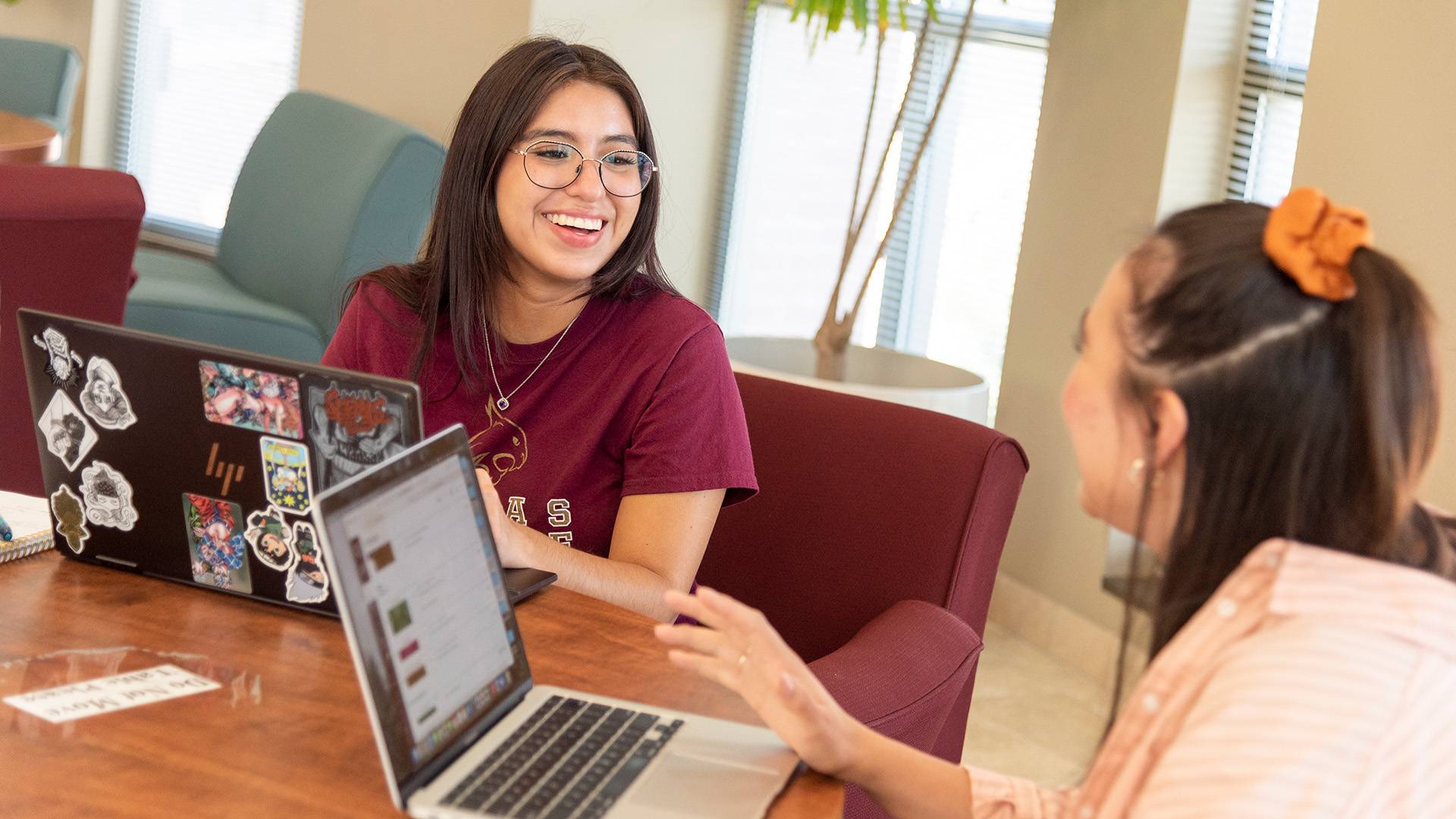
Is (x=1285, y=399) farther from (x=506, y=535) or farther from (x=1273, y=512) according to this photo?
(x=506, y=535)

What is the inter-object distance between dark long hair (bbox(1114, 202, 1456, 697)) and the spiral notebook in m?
1.09

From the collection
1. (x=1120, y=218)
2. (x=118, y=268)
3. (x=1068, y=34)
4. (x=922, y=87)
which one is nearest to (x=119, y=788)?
(x=118, y=268)

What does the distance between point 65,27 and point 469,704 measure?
540 cm

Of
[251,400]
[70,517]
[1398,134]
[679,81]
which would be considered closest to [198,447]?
[251,400]

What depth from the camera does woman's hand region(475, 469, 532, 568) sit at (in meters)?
1.47

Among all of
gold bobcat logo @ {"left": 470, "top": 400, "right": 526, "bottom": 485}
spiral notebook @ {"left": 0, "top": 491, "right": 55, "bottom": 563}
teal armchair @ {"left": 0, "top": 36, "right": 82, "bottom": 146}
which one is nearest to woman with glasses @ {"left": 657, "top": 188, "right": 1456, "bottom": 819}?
gold bobcat logo @ {"left": 470, "top": 400, "right": 526, "bottom": 485}

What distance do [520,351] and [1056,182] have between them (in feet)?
6.48

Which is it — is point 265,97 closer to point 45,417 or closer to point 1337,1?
point 1337,1

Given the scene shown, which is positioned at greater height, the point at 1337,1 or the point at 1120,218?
the point at 1337,1

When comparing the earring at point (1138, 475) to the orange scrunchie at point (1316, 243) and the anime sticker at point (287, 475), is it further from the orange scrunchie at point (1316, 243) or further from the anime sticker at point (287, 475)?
the anime sticker at point (287, 475)

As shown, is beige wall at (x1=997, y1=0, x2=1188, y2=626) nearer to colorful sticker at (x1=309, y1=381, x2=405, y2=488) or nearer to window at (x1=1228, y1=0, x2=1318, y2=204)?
window at (x1=1228, y1=0, x2=1318, y2=204)

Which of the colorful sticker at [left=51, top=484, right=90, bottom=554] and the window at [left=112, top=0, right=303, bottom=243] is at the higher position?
the window at [left=112, top=0, right=303, bottom=243]

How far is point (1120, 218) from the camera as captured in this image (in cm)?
328

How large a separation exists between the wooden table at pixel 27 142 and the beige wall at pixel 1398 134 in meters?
2.71
